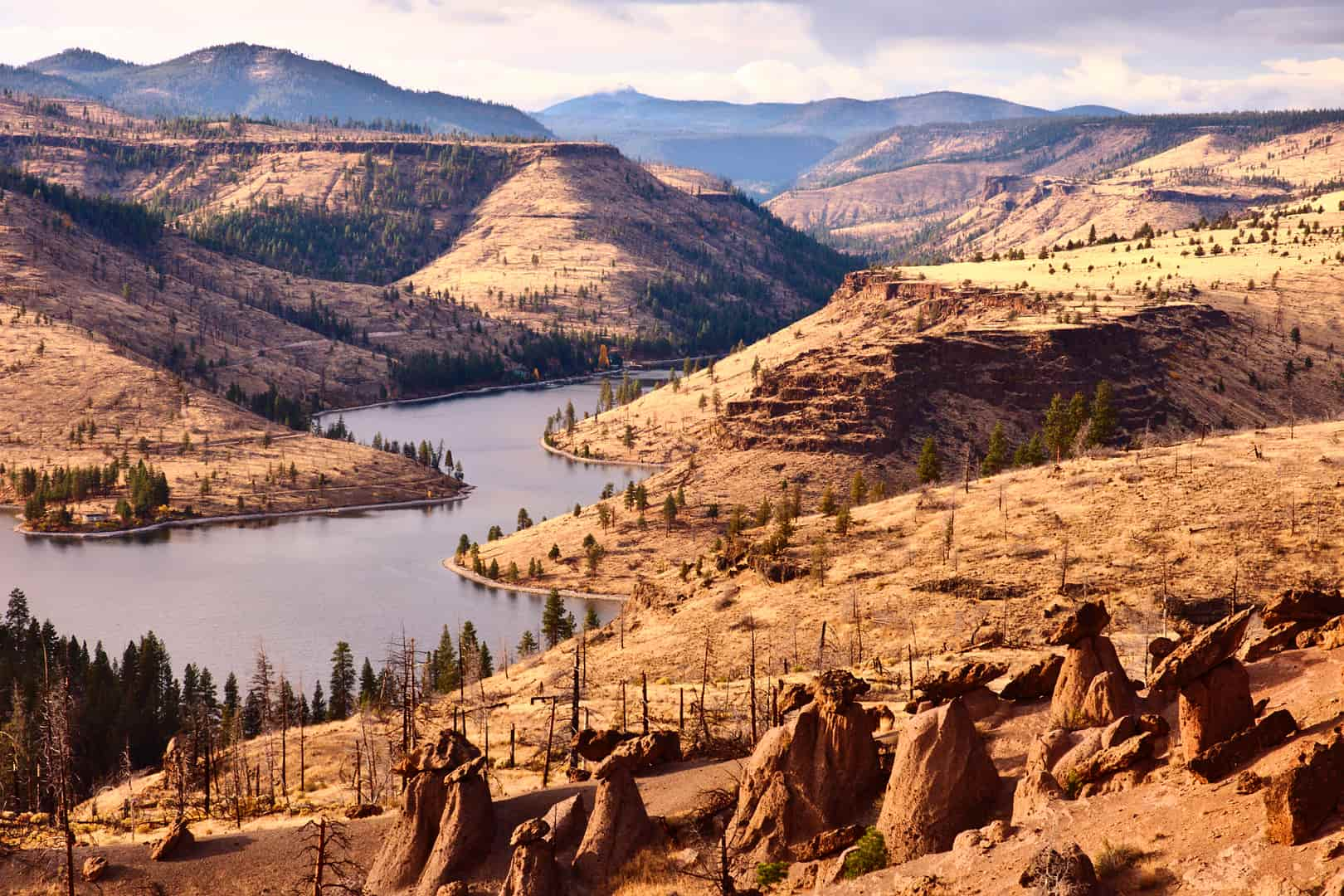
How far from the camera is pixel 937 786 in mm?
43812

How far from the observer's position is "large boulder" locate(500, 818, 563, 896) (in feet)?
149

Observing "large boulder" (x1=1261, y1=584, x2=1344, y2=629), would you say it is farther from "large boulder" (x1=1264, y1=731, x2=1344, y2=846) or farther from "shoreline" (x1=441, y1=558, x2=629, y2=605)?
"shoreline" (x1=441, y1=558, x2=629, y2=605)

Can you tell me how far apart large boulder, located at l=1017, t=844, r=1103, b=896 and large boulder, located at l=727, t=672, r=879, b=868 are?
12.7 meters

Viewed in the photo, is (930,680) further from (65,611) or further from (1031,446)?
(65,611)

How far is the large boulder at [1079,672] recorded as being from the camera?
4991 cm

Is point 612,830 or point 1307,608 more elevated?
point 1307,608

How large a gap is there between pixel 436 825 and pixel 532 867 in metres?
5.62

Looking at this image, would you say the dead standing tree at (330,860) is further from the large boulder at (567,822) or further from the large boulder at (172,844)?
the large boulder at (567,822)

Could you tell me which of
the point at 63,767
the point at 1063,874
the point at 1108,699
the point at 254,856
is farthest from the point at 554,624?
the point at 1063,874

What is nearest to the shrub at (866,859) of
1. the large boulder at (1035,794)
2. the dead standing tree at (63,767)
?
the large boulder at (1035,794)

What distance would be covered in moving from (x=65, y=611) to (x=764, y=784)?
507 ft

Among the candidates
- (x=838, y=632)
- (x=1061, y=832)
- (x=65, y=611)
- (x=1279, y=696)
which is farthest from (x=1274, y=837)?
(x=65, y=611)

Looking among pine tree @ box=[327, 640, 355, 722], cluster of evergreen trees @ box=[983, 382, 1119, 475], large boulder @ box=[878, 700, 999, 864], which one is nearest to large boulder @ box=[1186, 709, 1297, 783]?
large boulder @ box=[878, 700, 999, 864]

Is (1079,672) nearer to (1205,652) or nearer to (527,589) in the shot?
(1205,652)
